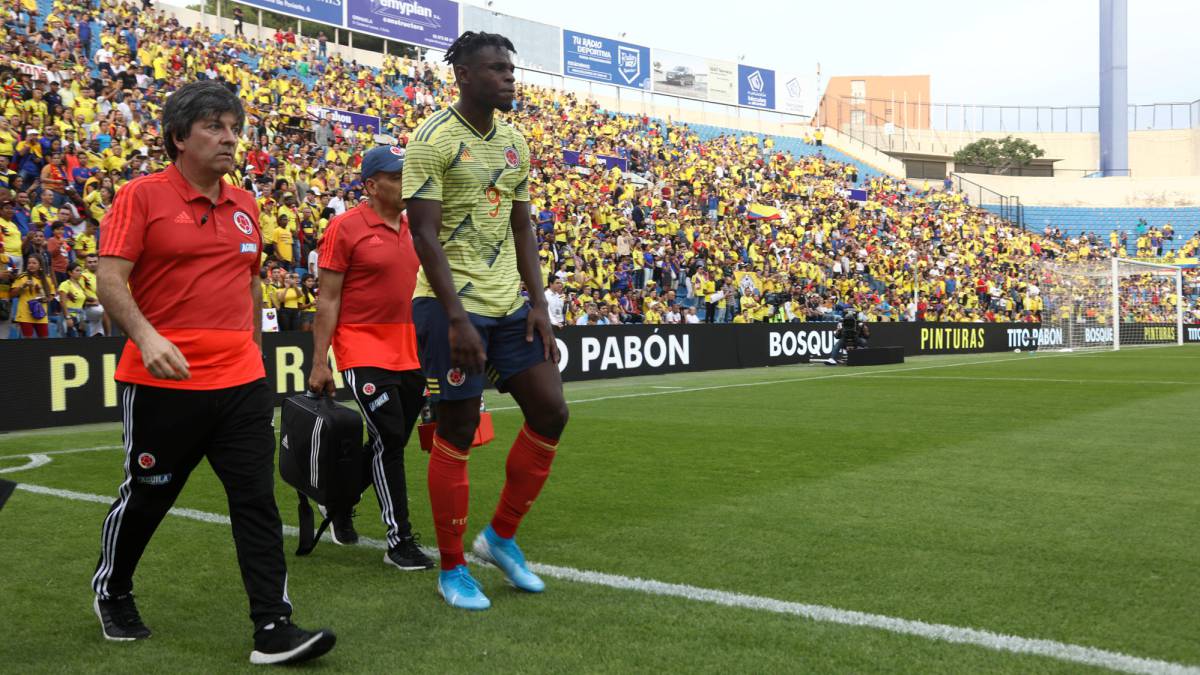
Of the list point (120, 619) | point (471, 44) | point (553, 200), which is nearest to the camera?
point (120, 619)

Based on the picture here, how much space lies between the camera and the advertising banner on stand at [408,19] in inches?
1449

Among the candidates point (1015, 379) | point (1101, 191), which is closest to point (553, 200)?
point (1015, 379)

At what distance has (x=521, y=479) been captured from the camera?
167 inches

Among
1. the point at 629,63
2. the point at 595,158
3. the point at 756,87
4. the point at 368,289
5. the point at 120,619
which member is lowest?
the point at 120,619

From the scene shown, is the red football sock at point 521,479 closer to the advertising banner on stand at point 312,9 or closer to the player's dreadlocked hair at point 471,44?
the player's dreadlocked hair at point 471,44

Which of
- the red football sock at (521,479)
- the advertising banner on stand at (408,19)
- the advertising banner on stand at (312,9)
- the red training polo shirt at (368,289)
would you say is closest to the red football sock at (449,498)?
the red football sock at (521,479)

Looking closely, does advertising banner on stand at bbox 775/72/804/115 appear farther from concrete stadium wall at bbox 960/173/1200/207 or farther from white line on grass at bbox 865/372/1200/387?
white line on grass at bbox 865/372/1200/387

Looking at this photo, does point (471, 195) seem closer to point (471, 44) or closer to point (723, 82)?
point (471, 44)

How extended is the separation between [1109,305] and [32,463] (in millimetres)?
36427

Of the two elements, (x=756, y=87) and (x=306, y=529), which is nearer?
(x=306, y=529)

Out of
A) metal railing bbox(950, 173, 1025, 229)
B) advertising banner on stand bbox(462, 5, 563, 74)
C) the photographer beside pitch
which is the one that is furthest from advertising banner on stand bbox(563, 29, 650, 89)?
the photographer beside pitch

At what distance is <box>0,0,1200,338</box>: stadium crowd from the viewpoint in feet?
48.7

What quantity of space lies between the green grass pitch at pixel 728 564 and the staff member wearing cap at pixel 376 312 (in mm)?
605

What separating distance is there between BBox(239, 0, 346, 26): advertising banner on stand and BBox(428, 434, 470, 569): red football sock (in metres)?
32.3
